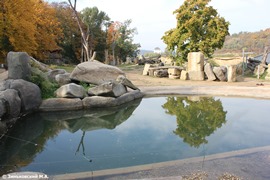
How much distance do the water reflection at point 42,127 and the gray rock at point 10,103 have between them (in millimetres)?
351

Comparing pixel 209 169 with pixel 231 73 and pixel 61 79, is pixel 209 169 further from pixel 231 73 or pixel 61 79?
pixel 231 73

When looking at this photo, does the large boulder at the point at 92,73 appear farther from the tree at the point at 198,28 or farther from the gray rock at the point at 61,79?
the tree at the point at 198,28

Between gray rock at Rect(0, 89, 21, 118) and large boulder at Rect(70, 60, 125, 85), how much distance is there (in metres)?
3.36

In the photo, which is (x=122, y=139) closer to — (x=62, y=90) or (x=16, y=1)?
(x=62, y=90)

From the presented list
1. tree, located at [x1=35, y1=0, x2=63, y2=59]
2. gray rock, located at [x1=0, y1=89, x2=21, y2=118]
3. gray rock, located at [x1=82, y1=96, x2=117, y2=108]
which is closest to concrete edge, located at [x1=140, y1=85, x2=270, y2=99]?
gray rock, located at [x1=82, y1=96, x2=117, y2=108]

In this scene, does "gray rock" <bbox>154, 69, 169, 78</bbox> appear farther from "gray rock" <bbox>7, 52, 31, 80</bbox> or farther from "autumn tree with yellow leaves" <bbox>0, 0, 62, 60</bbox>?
"gray rock" <bbox>7, 52, 31, 80</bbox>

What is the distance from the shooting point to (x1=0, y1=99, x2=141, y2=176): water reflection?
4.67 m

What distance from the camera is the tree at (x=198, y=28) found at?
17.6 m

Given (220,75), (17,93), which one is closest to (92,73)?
(17,93)

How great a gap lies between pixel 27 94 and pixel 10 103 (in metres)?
1.17

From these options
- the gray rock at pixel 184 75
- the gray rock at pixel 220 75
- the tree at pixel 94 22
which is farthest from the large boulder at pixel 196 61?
the tree at pixel 94 22

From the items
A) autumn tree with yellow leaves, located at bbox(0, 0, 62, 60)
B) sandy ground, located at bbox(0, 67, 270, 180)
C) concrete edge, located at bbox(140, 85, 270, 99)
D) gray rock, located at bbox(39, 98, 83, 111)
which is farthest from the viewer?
autumn tree with yellow leaves, located at bbox(0, 0, 62, 60)

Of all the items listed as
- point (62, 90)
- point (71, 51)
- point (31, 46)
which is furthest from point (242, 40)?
point (62, 90)

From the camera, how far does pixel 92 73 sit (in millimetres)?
10164
